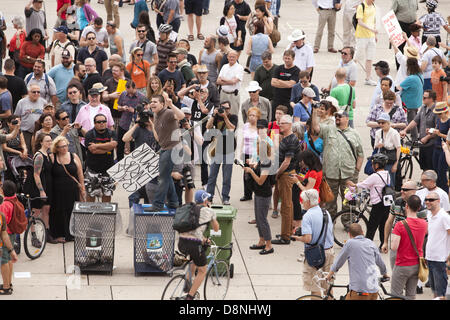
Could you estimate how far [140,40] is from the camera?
59.8 feet

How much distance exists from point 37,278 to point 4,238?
1.10m

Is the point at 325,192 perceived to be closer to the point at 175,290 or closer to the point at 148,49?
the point at 175,290

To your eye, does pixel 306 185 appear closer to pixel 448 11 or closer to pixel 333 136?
pixel 333 136

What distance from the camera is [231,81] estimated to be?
1680cm

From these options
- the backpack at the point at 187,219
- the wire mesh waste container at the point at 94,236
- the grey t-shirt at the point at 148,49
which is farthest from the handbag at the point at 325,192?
the grey t-shirt at the point at 148,49

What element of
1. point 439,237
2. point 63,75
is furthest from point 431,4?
point 439,237

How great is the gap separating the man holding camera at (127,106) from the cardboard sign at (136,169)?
5.85 ft

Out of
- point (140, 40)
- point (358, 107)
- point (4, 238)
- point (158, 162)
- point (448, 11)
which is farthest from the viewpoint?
point (448, 11)

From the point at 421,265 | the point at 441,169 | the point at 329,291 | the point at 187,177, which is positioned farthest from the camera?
the point at 441,169

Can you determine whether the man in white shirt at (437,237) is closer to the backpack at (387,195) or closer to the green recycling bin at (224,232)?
the backpack at (387,195)

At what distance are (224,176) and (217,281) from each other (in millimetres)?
3349

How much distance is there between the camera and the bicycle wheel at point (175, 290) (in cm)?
1138

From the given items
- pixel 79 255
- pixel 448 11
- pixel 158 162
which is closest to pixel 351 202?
pixel 158 162

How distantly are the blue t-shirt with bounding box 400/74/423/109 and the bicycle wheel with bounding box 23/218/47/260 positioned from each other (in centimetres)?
731
